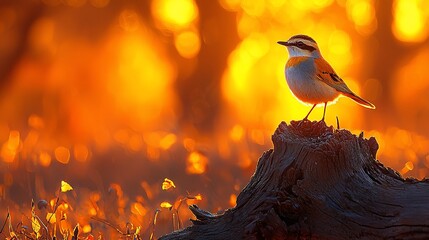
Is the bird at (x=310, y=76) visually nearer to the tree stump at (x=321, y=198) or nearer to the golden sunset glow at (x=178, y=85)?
the tree stump at (x=321, y=198)

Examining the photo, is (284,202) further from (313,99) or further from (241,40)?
(241,40)

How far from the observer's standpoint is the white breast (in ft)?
24.2

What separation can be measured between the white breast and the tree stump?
49.3 inches

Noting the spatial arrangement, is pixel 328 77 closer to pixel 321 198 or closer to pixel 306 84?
pixel 306 84

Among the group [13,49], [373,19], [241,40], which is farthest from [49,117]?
[373,19]

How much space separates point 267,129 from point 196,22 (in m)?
3.27

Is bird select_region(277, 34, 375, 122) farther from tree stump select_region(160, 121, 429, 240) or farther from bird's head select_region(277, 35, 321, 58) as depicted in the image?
tree stump select_region(160, 121, 429, 240)

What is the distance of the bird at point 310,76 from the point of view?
7.39 meters

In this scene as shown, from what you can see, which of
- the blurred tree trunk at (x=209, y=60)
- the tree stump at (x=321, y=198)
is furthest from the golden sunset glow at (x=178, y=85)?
the tree stump at (x=321, y=198)

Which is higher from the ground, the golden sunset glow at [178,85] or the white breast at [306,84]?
the golden sunset glow at [178,85]

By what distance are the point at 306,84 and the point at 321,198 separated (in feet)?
6.55

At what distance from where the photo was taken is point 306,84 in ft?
24.1

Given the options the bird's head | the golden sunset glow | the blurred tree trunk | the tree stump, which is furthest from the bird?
the blurred tree trunk

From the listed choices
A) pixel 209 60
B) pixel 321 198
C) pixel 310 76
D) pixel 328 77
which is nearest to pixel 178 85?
pixel 209 60
